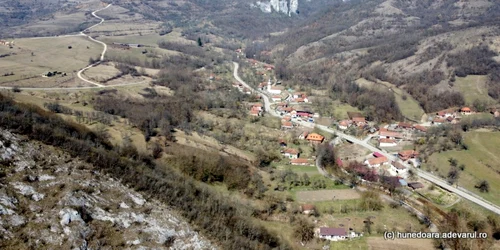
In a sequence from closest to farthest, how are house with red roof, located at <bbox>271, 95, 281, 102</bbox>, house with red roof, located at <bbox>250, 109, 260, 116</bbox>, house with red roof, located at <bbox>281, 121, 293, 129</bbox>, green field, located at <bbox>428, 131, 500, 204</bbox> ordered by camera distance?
1. green field, located at <bbox>428, 131, 500, 204</bbox>
2. house with red roof, located at <bbox>281, 121, 293, 129</bbox>
3. house with red roof, located at <bbox>250, 109, 260, 116</bbox>
4. house with red roof, located at <bbox>271, 95, 281, 102</bbox>

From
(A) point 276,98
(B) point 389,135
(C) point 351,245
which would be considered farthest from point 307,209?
(A) point 276,98

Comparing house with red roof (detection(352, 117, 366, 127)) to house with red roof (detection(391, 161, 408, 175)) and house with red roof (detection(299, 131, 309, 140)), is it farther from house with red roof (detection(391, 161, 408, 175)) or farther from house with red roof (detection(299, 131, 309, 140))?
house with red roof (detection(391, 161, 408, 175))

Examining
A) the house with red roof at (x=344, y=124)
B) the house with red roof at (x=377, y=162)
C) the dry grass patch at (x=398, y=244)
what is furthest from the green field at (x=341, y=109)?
the dry grass patch at (x=398, y=244)

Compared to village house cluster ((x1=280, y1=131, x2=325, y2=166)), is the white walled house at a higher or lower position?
higher

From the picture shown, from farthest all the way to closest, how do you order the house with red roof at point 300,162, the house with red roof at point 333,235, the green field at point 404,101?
the green field at point 404,101 < the house with red roof at point 300,162 < the house with red roof at point 333,235

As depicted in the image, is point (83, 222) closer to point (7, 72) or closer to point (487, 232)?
point (487, 232)

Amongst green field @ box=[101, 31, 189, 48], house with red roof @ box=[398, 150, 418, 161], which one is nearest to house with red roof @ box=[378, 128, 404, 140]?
house with red roof @ box=[398, 150, 418, 161]

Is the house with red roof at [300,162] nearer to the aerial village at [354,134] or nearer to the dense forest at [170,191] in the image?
the aerial village at [354,134]
